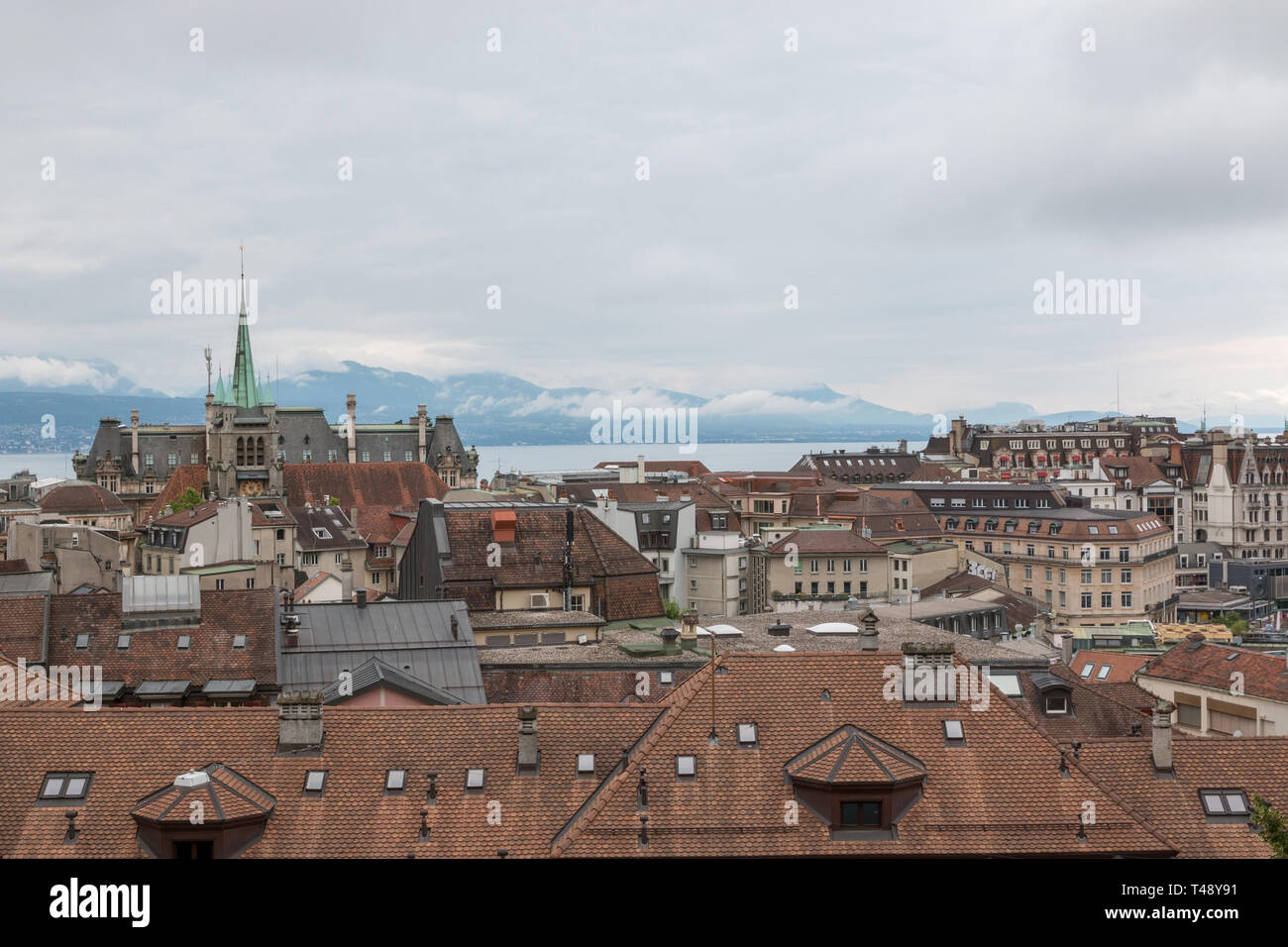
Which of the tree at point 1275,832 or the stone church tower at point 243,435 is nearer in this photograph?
the tree at point 1275,832

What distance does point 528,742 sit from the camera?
73.3 feet

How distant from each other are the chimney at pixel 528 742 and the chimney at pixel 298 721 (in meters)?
3.43

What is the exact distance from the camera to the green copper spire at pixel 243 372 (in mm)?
154375

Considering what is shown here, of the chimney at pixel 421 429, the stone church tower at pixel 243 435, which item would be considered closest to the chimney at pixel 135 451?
the stone church tower at pixel 243 435

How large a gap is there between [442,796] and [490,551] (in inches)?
1267

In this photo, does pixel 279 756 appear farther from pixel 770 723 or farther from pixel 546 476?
pixel 546 476

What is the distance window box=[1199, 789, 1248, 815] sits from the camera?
2214 cm

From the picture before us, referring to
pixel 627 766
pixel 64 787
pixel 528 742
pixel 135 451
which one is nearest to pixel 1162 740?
pixel 627 766

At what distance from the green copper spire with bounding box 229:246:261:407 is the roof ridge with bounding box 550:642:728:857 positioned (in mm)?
138346

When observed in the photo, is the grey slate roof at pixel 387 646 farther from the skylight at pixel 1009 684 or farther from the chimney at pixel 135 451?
the chimney at pixel 135 451

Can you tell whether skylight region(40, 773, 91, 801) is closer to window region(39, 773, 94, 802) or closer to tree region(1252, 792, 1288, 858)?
window region(39, 773, 94, 802)

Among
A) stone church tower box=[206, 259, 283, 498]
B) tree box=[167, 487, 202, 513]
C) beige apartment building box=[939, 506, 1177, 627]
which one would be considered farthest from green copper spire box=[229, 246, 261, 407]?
beige apartment building box=[939, 506, 1177, 627]

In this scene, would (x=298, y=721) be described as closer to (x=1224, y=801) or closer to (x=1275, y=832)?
(x=1275, y=832)
